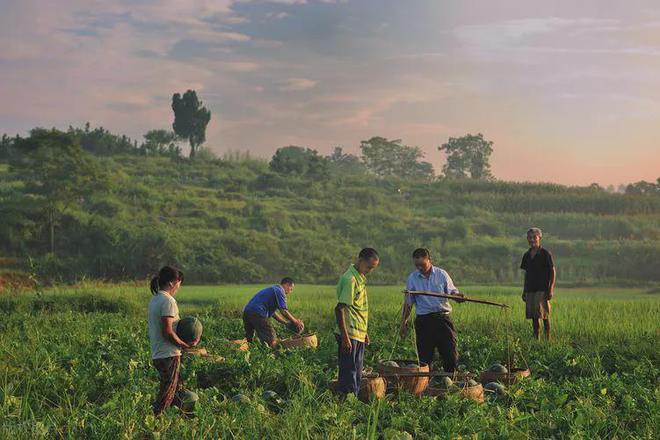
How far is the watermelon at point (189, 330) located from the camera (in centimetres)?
726

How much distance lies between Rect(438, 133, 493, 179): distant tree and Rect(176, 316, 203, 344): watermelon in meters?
76.0

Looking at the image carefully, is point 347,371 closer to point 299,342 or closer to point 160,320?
→ point 160,320

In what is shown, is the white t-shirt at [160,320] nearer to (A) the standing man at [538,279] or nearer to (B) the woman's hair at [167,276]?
(B) the woman's hair at [167,276]

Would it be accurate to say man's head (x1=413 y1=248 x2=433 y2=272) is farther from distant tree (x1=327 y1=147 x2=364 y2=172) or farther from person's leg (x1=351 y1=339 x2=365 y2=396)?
distant tree (x1=327 y1=147 x2=364 y2=172)

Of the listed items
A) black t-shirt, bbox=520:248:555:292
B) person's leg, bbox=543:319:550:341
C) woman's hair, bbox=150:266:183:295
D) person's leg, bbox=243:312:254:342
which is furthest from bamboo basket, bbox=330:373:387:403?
person's leg, bbox=543:319:550:341

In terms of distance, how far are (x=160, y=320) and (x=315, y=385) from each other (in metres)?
1.87

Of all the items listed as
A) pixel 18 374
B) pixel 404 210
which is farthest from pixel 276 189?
pixel 18 374

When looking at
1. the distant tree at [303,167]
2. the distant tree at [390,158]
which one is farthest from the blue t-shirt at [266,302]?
the distant tree at [390,158]

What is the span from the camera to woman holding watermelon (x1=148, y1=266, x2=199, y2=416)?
6.98 metres

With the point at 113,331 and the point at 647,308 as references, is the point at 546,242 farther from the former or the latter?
the point at 113,331

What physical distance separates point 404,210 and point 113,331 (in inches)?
1560

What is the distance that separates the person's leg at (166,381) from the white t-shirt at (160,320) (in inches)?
2.8

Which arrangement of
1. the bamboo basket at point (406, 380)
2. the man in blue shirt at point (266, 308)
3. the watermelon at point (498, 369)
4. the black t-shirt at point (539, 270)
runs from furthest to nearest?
the black t-shirt at point (539, 270), the man in blue shirt at point (266, 308), the watermelon at point (498, 369), the bamboo basket at point (406, 380)

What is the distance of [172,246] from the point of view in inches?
1463
